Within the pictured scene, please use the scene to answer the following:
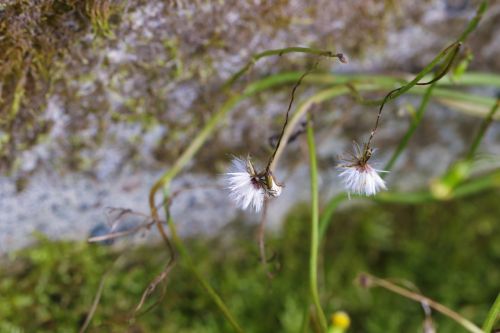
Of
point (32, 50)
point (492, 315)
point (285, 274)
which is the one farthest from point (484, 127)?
point (32, 50)

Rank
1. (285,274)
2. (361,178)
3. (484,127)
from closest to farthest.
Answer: (361,178)
(484,127)
(285,274)

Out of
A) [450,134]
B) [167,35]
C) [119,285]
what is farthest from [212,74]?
[450,134]

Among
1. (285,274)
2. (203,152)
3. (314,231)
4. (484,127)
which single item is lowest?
(285,274)

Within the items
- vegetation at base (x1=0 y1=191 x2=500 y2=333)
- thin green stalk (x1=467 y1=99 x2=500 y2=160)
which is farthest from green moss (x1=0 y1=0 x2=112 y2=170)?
thin green stalk (x1=467 y1=99 x2=500 y2=160)

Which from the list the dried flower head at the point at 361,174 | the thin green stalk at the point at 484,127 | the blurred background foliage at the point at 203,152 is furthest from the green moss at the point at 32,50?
the thin green stalk at the point at 484,127

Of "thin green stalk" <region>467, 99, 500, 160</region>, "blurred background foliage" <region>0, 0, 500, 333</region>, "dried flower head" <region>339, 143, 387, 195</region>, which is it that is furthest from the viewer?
"thin green stalk" <region>467, 99, 500, 160</region>

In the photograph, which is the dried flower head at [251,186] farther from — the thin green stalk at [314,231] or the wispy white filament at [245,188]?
the thin green stalk at [314,231]

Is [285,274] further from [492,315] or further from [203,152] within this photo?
[492,315]

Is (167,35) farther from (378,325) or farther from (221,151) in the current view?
(378,325)

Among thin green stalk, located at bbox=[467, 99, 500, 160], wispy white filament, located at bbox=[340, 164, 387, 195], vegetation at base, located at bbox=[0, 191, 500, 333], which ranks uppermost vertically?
thin green stalk, located at bbox=[467, 99, 500, 160]

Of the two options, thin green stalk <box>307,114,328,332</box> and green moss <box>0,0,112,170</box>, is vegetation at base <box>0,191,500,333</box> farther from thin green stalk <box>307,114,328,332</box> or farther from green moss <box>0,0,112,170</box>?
green moss <box>0,0,112,170</box>
